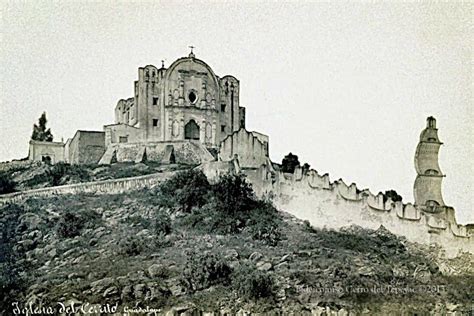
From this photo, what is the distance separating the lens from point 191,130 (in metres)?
7.38

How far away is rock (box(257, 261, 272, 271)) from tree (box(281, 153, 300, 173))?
79 centimetres

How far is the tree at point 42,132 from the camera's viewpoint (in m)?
5.88

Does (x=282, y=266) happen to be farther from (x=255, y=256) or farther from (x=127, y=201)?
(x=127, y=201)

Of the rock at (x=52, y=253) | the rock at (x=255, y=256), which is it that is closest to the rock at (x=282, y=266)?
the rock at (x=255, y=256)

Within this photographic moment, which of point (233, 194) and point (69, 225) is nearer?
point (69, 225)

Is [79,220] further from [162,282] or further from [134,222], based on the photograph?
[162,282]

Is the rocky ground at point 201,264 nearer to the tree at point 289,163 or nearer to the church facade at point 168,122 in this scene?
the tree at point 289,163

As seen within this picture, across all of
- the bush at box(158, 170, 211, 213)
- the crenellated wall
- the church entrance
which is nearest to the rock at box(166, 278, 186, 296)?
the bush at box(158, 170, 211, 213)

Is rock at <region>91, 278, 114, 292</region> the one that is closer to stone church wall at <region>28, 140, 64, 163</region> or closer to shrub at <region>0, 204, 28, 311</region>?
shrub at <region>0, 204, 28, 311</region>

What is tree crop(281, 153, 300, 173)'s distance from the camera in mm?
5906

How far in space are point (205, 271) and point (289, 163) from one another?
1182 millimetres

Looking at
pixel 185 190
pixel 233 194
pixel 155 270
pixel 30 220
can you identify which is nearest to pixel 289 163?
pixel 233 194

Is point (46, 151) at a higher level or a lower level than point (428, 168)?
higher

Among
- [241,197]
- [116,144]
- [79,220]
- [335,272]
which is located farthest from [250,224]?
[116,144]
